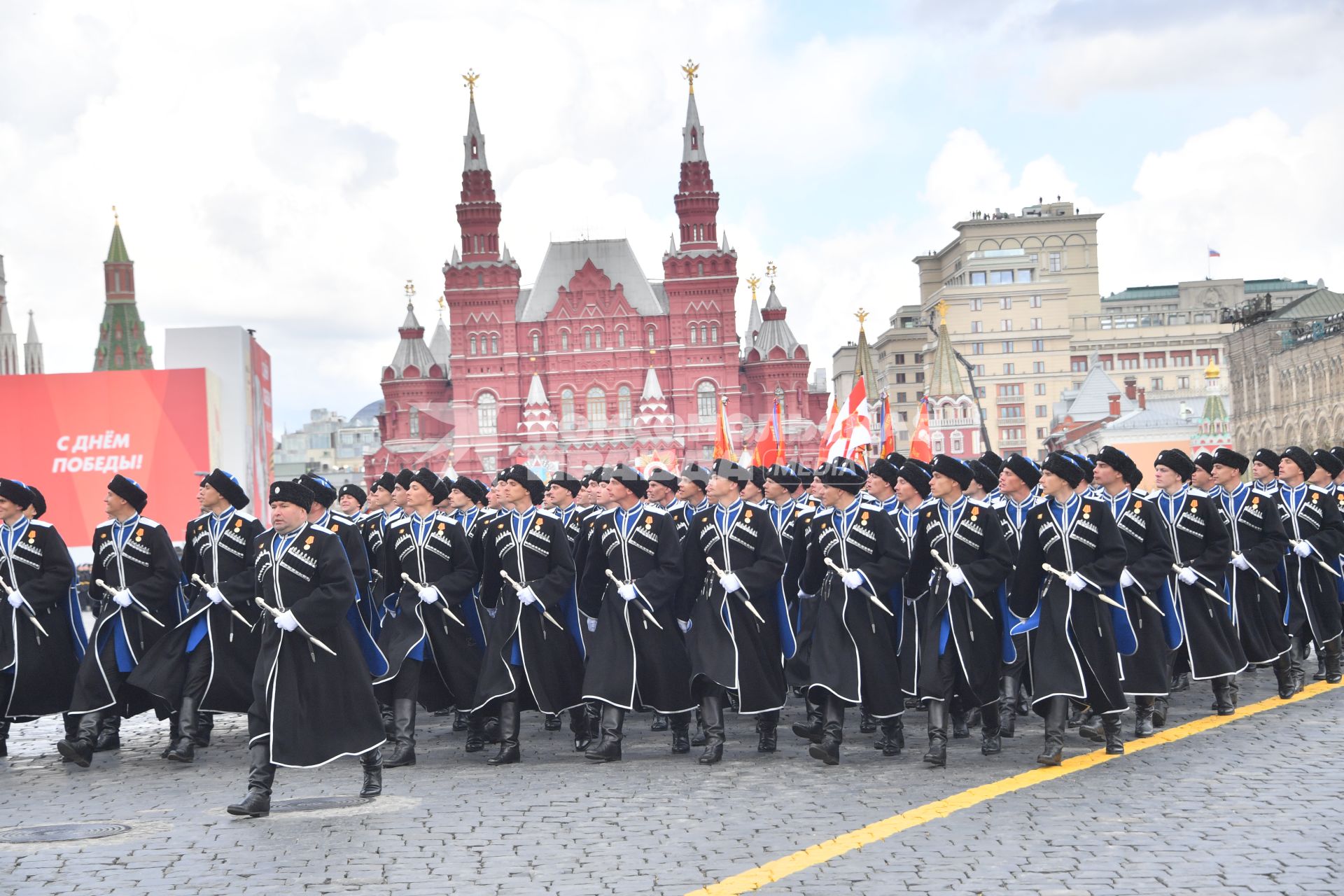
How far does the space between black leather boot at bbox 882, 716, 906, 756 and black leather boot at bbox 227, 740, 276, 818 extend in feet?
13.3

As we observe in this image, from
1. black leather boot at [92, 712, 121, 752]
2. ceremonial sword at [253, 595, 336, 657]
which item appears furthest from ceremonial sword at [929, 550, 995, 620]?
black leather boot at [92, 712, 121, 752]

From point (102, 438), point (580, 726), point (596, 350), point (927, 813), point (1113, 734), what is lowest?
point (927, 813)

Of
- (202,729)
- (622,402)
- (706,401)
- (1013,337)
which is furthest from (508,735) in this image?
(1013,337)

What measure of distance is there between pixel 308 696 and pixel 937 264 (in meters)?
135

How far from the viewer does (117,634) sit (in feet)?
37.3

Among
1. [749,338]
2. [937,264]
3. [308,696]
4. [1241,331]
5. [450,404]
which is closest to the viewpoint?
[308,696]

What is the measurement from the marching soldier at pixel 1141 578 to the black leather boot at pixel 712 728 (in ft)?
8.33

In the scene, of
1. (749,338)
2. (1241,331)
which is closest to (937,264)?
Result: (749,338)

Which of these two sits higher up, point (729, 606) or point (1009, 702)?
point (729, 606)

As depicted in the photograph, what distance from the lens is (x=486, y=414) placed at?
337 ft

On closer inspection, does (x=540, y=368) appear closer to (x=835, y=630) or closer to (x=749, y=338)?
(x=749, y=338)

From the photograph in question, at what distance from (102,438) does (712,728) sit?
3260cm

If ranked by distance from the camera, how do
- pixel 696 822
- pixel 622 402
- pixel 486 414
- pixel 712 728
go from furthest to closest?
pixel 486 414 < pixel 622 402 < pixel 712 728 < pixel 696 822

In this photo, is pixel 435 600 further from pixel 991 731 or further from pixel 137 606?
pixel 991 731
